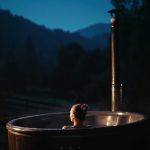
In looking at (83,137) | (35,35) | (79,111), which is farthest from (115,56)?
(35,35)

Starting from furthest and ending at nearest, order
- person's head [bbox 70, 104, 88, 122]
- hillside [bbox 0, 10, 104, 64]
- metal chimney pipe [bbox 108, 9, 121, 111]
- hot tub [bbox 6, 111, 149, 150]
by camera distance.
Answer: hillside [bbox 0, 10, 104, 64] < metal chimney pipe [bbox 108, 9, 121, 111] < person's head [bbox 70, 104, 88, 122] < hot tub [bbox 6, 111, 149, 150]

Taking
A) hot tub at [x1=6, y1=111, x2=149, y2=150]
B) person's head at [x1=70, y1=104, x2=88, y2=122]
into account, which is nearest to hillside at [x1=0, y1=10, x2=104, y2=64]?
person's head at [x1=70, y1=104, x2=88, y2=122]

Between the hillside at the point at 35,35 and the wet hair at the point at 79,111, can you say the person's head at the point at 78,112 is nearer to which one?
the wet hair at the point at 79,111

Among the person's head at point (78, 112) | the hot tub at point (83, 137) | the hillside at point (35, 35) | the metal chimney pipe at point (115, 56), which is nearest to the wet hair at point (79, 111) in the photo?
the person's head at point (78, 112)

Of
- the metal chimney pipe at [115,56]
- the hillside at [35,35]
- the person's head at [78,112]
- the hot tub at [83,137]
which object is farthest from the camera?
the hillside at [35,35]

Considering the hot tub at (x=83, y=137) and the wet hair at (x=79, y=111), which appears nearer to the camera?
the hot tub at (x=83, y=137)

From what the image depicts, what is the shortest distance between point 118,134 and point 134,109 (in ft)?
45.2

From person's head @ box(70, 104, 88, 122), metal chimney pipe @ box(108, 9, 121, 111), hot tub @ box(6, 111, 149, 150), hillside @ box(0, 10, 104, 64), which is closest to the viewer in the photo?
hot tub @ box(6, 111, 149, 150)

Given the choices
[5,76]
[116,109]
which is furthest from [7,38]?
[116,109]

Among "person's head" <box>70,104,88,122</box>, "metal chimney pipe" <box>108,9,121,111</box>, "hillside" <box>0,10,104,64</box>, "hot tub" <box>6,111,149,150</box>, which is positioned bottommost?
"hot tub" <box>6,111,149,150</box>

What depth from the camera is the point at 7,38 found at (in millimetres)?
48969

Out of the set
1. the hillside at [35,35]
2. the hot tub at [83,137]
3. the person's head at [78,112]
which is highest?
the hillside at [35,35]

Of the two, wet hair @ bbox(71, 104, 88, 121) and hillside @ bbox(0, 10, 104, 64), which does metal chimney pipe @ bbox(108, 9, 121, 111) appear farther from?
hillside @ bbox(0, 10, 104, 64)

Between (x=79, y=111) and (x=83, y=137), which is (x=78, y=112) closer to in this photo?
(x=79, y=111)
